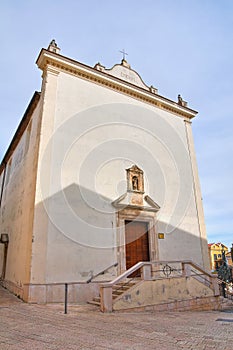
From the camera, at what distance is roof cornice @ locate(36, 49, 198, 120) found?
34.1 feet

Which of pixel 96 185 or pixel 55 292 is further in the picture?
pixel 96 185

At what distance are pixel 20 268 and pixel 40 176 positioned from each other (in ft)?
10.8

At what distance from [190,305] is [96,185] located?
204 inches

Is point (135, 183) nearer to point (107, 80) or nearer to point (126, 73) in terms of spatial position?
point (107, 80)

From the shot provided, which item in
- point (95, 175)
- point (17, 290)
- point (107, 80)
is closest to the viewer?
point (17, 290)

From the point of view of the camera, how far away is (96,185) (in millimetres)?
9789

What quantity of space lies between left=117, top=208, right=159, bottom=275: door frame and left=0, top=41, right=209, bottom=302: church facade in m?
0.04

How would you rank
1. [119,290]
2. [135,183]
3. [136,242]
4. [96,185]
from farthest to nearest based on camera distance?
1. [135,183]
2. [136,242]
3. [96,185]
4. [119,290]

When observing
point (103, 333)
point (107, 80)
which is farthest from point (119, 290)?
point (107, 80)

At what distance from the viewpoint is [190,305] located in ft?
27.1

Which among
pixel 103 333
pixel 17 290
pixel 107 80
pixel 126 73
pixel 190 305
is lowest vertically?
pixel 190 305

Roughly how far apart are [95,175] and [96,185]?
0.41 m

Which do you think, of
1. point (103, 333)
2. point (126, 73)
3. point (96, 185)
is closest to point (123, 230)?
point (96, 185)

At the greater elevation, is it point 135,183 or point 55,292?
point 135,183
